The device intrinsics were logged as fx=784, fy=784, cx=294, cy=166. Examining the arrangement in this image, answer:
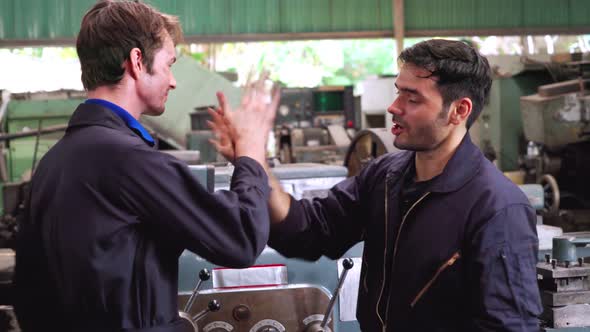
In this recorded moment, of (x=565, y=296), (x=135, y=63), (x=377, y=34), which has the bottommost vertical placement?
(x=565, y=296)

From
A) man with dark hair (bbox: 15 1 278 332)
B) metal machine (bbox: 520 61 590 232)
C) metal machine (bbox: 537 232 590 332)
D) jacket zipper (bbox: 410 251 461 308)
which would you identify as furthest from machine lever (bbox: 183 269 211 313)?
metal machine (bbox: 520 61 590 232)

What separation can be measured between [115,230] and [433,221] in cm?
58

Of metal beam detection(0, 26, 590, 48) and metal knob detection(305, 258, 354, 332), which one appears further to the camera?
metal beam detection(0, 26, 590, 48)

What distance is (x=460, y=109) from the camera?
1521 millimetres

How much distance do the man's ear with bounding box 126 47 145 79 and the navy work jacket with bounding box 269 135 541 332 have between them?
1.44ft

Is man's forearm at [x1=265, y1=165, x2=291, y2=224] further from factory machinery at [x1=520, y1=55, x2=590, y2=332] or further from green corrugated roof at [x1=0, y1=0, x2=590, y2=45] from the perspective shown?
green corrugated roof at [x1=0, y1=0, x2=590, y2=45]

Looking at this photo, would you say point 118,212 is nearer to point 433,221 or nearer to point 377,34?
point 433,221

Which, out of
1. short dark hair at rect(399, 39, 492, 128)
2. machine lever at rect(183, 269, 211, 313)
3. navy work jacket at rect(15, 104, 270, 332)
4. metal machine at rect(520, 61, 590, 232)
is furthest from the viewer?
metal machine at rect(520, 61, 590, 232)

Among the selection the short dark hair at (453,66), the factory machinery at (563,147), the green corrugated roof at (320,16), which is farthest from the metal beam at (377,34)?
the short dark hair at (453,66)

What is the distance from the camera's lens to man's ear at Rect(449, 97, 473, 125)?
1517 mm

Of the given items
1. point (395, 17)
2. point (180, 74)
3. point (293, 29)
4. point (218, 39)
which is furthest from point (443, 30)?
point (180, 74)

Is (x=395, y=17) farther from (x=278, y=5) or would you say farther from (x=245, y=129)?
(x=245, y=129)

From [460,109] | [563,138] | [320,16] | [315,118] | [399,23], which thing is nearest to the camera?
[460,109]

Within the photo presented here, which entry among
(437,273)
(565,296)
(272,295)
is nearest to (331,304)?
(272,295)
